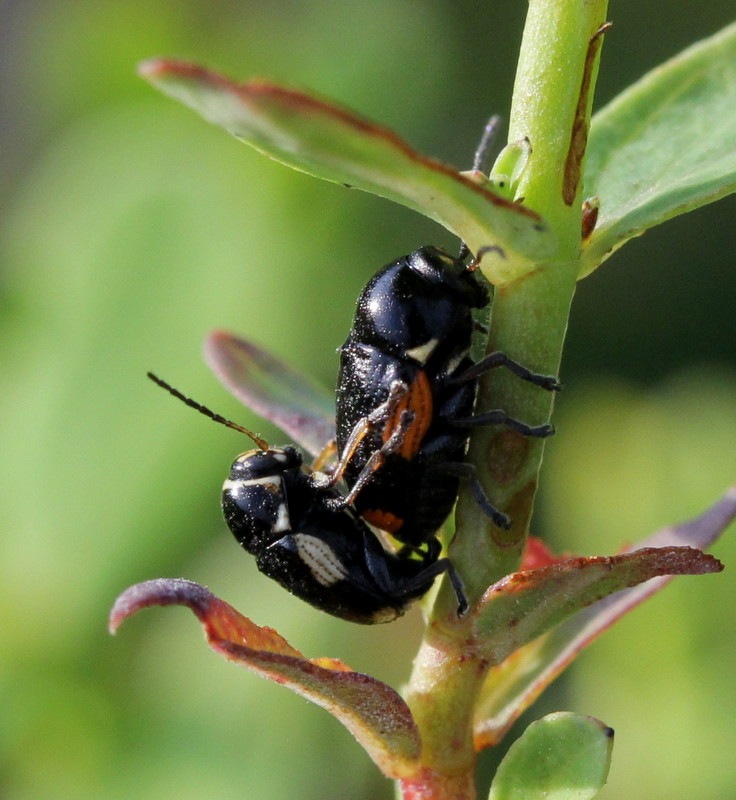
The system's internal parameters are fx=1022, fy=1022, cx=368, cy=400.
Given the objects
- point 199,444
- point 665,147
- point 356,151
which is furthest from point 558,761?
point 199,444

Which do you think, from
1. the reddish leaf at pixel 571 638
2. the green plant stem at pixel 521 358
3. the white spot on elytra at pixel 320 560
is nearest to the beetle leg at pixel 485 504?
the green plant stem at pixel 521 358

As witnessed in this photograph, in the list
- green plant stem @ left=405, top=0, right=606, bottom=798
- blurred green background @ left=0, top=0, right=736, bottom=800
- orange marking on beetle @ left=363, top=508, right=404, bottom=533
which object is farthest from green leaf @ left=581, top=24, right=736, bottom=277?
blurred green background @ left=0, top=0, right=736, bottom=800

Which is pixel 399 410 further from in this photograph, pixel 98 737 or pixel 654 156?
pixel 98 737

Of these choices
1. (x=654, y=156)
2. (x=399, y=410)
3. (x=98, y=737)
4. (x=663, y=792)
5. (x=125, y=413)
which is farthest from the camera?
(x=125, y=413)

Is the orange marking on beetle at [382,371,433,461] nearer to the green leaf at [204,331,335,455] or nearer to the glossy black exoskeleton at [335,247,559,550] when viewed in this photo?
the glossy black exoskeleton at [335,247,559,550]

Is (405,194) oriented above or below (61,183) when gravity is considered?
below

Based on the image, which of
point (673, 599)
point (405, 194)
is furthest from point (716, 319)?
point (405, 194)
